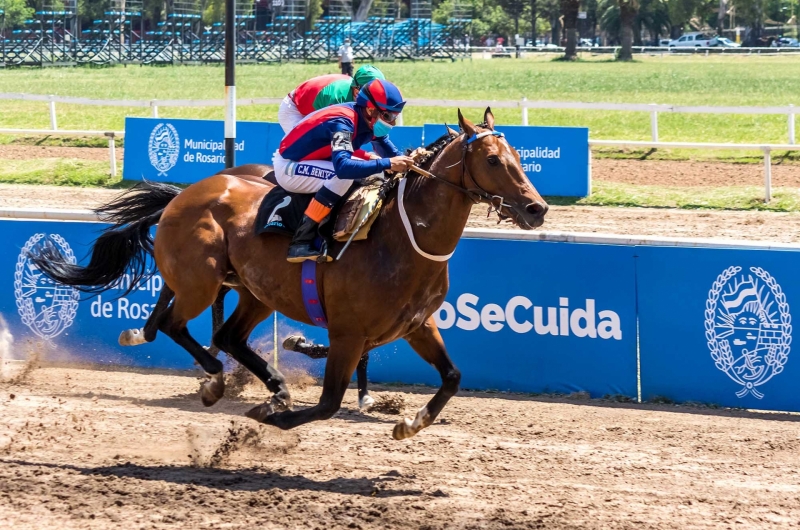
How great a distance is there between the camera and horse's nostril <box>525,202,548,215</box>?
532cm

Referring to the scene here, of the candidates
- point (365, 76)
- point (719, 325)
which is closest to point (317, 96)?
point (365, 76)

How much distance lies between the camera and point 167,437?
6824mm

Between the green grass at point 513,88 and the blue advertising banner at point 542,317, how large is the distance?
55.2 feet

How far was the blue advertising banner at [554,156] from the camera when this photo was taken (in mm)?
16047

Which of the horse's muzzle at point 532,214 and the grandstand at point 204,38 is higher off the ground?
the grandstand at point 204,38

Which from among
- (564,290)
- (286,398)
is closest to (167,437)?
(286,398)

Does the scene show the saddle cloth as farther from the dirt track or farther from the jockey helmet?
the dirt track

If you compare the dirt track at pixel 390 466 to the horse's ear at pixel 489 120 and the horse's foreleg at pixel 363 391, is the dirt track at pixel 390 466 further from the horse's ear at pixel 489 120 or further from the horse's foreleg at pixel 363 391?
the horse's ear at pixel 489 120

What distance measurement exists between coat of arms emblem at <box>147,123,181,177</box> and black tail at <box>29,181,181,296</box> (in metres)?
9.45

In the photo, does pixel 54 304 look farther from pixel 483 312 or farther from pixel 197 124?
pixel 197 124

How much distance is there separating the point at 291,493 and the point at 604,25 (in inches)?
3864

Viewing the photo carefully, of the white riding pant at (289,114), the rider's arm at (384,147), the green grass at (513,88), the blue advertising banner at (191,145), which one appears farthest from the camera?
the green grass at (513,88)

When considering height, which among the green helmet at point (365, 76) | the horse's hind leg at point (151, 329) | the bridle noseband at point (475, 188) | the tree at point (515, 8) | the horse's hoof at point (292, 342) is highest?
the tree at point (515, 8)

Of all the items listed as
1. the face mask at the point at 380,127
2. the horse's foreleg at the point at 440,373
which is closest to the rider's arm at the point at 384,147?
the face mask at the point at 380,127
